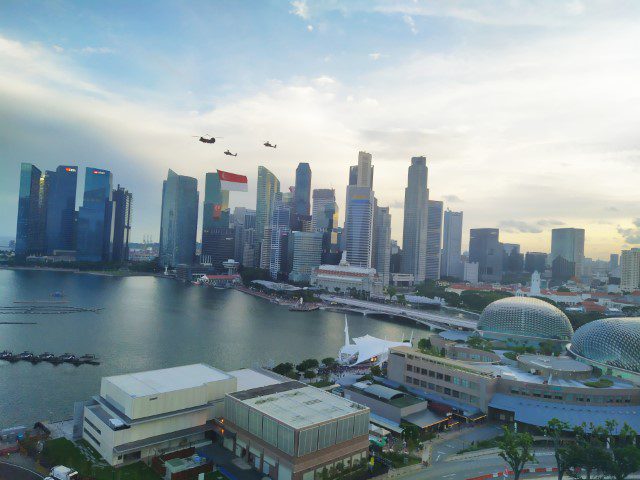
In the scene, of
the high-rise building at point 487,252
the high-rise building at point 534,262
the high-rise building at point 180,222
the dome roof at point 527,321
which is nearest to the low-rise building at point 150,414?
the dome roof at point 527,321

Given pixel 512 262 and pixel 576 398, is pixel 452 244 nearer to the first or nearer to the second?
pixel 512 262

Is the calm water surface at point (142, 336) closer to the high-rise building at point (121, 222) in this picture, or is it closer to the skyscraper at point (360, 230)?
the skyscraper at point (360, 230)

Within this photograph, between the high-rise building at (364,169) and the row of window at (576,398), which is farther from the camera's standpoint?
the high-rise building at (364,169)

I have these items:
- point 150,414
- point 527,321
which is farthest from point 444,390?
point 150,414

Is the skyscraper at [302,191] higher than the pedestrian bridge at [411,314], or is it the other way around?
the skyscraper at [302,191]

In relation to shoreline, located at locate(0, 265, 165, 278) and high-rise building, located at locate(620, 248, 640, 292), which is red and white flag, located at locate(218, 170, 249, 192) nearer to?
shoreline, located at locate(0, 265, 165, 278)

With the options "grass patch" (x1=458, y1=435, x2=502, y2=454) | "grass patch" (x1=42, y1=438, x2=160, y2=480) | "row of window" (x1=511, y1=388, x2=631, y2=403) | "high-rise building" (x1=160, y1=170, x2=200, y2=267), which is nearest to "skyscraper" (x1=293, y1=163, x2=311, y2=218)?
"high-rise building" (x1=160, y1=170, x2=200, y2=267)

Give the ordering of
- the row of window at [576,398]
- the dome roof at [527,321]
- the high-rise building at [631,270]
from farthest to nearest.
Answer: the high-rise building at [631,270] < the dome roof at [527,321] < the row of window at [576,398]

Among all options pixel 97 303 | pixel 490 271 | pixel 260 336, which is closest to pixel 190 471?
pixel 260 336
